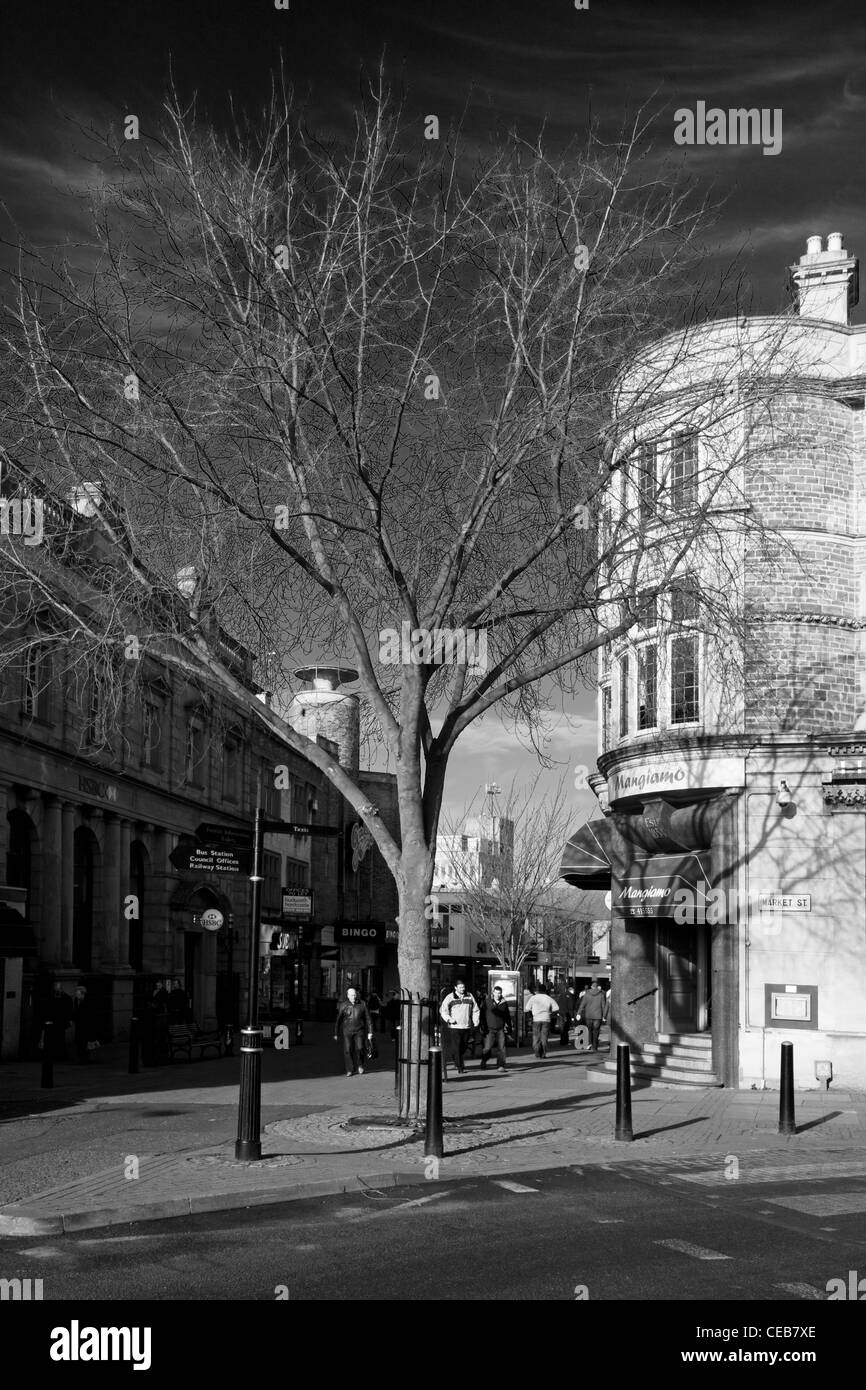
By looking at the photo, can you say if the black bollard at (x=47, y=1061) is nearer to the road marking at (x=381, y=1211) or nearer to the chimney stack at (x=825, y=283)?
the road marking at (x=381, y=1211)

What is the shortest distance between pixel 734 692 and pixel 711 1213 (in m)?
11.8

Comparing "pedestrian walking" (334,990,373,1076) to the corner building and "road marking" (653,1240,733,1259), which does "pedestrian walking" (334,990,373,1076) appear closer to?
the corner building

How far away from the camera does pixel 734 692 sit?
21.4 metres

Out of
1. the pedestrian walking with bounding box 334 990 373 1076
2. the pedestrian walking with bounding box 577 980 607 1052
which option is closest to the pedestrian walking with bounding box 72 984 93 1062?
the pedestrian walking with bounding box 334 990 373 1076

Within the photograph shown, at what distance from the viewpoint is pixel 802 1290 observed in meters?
8.00

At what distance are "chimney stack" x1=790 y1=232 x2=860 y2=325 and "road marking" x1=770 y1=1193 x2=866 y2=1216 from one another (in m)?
16.1

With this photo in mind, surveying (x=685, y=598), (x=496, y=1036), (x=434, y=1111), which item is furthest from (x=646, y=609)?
(x=496, y=1036)

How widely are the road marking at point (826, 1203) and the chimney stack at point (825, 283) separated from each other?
1611 cm

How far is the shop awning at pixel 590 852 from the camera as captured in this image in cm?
2520

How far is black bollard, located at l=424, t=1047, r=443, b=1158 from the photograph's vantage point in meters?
13.0

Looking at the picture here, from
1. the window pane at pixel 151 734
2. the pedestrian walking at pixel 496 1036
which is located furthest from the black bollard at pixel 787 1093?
the window pane at pixel 151 734

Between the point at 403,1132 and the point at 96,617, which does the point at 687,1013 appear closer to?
the point at 403,1132

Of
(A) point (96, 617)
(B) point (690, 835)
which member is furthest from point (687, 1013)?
(A) point (96, 617)

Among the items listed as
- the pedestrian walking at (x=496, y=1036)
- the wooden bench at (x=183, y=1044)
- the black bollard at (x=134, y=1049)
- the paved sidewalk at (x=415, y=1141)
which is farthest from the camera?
the wooden bench at (x=183, y=1044)
